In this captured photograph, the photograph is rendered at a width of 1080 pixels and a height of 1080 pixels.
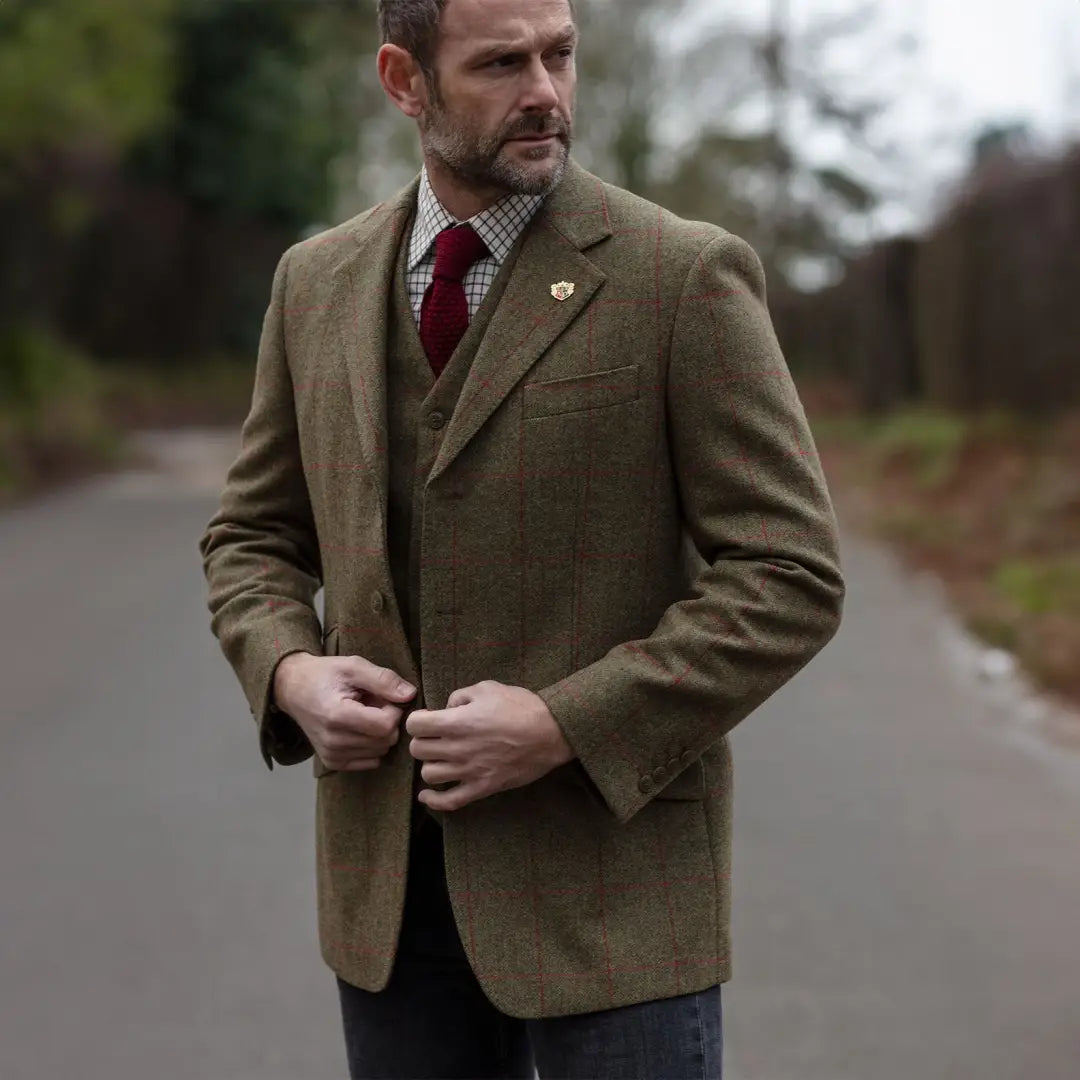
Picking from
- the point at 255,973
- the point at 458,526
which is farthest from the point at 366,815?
the point at 255,973

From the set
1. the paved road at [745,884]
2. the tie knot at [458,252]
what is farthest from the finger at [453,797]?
the paved road at [745,884]

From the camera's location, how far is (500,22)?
85.6 inches

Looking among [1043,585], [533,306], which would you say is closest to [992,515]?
[1043,585]

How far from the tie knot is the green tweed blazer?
0.07 meters

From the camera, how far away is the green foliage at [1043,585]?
9453 mm

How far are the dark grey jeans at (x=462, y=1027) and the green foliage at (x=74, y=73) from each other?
656 inches

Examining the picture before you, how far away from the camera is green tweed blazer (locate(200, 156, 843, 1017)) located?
2.15 metres

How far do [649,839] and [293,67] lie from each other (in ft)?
101

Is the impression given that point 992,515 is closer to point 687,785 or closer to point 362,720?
point 687,785

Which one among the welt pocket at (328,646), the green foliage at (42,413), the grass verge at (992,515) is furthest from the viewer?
the green foliage at (42,413)

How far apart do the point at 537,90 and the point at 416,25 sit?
0.65ft

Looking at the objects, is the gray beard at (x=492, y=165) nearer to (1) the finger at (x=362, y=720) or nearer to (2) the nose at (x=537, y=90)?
(2) the nose at (x=537, y=90)

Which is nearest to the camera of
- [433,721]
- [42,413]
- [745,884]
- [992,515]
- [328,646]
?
[433,721]

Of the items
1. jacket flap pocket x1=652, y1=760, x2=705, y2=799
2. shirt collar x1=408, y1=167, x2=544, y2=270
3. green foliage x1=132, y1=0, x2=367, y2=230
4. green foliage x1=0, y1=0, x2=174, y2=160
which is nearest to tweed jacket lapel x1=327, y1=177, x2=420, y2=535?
shirt collar x1=408, y1=167, x2=544, y2=270
